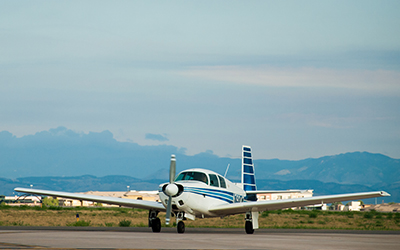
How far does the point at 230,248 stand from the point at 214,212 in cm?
1186

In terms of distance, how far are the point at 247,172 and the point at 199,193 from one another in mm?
10818

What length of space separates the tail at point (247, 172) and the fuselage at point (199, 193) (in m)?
6.23

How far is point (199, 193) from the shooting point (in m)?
27.0

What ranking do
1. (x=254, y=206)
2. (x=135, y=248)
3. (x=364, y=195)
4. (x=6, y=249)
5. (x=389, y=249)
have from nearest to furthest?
(x=6, y=249) → (x=135, y=248) → (x=389, y=249) → (x=364, y=195) → (x=254, y=206)

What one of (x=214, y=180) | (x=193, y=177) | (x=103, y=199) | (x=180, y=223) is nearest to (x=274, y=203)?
(x=214, y=180)

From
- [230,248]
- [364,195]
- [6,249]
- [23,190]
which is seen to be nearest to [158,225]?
[23,190]

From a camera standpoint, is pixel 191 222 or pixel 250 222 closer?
pixel 250 222

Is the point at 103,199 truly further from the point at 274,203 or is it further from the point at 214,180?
the point at 274,203

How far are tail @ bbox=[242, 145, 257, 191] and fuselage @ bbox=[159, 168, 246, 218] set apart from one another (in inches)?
245

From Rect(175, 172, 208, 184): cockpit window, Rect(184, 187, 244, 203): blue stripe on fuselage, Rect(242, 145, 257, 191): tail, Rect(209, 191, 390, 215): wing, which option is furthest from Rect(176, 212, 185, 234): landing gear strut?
Rect(242, 145, 257, 191): tail

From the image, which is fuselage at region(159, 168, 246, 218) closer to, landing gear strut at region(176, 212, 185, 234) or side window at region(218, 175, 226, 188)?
side window at region(218, 175, 226, 188)

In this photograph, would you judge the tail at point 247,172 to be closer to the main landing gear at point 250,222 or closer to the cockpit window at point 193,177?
the main landing gear at point 250,222

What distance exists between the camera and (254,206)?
27.4m

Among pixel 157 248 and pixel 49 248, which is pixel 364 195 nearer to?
pixel 157 248
